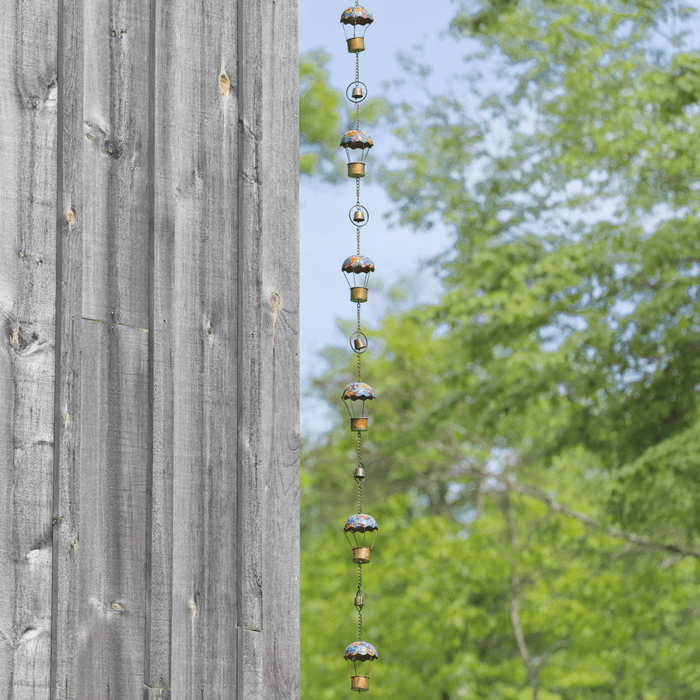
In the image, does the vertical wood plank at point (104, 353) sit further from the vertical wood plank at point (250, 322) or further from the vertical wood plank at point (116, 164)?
the vertical wood plank at point (250, 322)

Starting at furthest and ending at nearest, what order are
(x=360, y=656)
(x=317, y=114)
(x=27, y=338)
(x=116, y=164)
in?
(x=317, y=114)
(x=360, y=656)
(x=116, y=164)
(x=27, y=338)

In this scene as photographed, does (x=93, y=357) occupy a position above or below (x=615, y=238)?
below

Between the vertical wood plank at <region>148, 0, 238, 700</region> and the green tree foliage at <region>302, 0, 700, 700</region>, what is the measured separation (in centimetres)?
453

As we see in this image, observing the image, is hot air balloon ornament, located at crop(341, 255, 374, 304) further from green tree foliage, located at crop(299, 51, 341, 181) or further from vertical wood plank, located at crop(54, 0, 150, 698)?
green tree foliage, located at crop(299, 51, 341, 181)

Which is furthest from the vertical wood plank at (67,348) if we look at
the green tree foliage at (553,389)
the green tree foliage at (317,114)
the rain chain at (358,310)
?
the green tree foliage at (317,114)

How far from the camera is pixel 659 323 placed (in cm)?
632

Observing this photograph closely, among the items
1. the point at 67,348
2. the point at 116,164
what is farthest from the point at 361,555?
the point at 116,164

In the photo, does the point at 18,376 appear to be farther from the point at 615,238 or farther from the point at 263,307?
the point at 615,238

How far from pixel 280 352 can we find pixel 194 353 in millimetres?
163

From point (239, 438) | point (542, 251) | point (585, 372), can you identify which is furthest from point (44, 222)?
point (542, 251)

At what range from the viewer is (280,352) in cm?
175

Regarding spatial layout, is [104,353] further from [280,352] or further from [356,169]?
[356,169]

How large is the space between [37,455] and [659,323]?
5457 mm

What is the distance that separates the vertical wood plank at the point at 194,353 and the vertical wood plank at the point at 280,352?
2.4 inches
